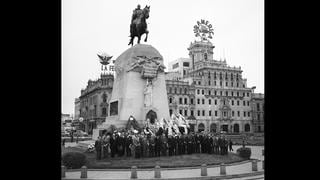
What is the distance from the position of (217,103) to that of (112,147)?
54230mm

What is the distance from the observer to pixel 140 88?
2459 centimetres

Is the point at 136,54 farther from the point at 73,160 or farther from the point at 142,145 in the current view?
the point at 73,160

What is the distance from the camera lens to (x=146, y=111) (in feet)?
78.9

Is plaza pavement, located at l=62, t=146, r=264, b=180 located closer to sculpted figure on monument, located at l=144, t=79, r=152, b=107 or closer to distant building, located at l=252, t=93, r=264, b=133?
sculpted figure on monument, located at l=144, t=79, r=152, b=107

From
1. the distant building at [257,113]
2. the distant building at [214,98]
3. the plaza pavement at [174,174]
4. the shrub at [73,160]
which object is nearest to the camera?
the plaza pavement at [174,174]

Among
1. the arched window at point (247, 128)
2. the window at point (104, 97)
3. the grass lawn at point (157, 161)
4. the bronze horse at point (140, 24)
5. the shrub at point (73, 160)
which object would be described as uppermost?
the bronze horse at point (140, 24)

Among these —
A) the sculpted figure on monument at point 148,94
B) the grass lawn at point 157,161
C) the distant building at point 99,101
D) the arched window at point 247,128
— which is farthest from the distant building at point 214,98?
the grass lawn at point 157,161

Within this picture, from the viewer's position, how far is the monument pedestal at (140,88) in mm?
24094

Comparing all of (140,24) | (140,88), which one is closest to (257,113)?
(140,24)

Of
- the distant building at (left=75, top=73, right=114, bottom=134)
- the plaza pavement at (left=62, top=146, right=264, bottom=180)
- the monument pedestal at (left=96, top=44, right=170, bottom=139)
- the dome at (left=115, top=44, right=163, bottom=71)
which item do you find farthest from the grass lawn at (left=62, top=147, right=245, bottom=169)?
the distant building at (left=75, top=73, right=114, bottom=134)

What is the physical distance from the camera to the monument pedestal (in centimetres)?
2409

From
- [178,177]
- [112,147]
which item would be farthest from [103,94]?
[178,177]

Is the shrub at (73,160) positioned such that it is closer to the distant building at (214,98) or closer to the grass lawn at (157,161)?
the grass lawn at (157,161)
